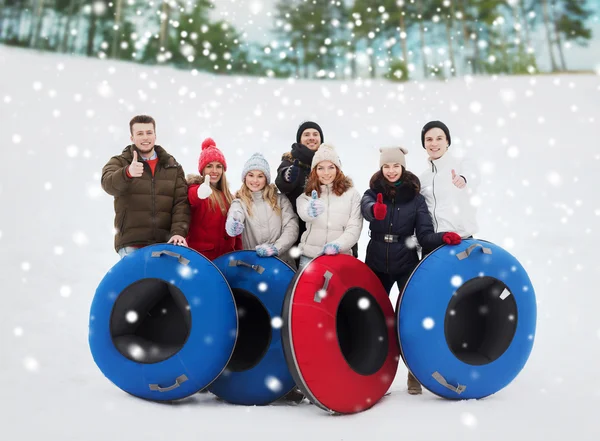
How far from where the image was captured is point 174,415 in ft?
8.18

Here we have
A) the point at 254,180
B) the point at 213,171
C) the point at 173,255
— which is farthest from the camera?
the point at 213,171

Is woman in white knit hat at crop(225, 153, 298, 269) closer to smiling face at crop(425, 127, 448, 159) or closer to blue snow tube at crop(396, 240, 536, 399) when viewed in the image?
blue snow tube at crop(396, 240, 536, 399)

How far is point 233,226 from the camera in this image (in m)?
3.03

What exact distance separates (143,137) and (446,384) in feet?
7.30

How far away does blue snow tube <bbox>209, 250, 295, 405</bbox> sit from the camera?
2789mm

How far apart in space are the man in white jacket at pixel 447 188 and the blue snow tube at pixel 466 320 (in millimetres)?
188

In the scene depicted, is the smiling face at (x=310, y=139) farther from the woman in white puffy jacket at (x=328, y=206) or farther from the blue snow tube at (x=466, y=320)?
the blue snow tube at (x=466, y=320)

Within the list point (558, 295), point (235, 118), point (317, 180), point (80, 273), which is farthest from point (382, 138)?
point (317, 180)

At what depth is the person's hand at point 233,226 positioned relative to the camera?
9.94ft

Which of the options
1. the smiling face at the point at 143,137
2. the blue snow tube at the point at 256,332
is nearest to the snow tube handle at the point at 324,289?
the blue snow tube at the point at 256,332

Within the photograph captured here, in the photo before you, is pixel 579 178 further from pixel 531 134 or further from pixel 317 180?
pixel 317 180

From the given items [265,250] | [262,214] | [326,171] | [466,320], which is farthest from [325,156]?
[466,320]

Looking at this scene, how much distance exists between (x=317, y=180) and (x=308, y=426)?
139cm

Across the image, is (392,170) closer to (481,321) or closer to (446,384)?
(481,321)
